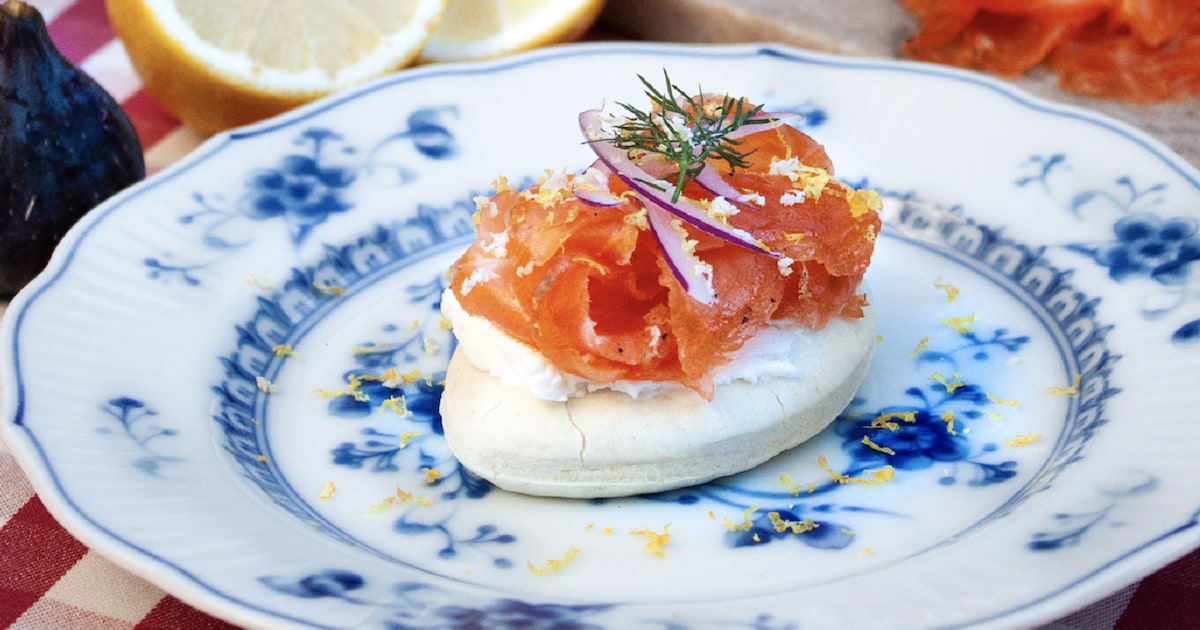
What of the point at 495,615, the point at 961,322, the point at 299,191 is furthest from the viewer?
the point at 299,191

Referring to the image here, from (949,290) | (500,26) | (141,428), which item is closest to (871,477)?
(949,290)

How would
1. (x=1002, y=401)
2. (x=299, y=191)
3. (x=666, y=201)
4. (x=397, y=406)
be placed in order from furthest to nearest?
(x=299, y=191) < (x=397, y=406) < (x=1002, y=401) < (x=666, y=201)

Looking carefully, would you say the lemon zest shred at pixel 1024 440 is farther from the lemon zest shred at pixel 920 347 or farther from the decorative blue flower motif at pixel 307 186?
the decorative blue flower motif at pixel 307 186

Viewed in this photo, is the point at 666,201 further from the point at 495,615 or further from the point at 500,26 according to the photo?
the point at 500,26

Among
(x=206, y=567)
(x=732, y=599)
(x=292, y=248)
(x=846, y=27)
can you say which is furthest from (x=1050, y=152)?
(x=206, y=567)

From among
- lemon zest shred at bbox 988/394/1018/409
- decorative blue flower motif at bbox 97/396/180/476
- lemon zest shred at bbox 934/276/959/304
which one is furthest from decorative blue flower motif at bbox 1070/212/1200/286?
decorative blue flower motif at bbox 97/396/180/476

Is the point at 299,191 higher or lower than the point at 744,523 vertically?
lower

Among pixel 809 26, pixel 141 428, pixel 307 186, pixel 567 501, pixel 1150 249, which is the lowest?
pixel 141 428
